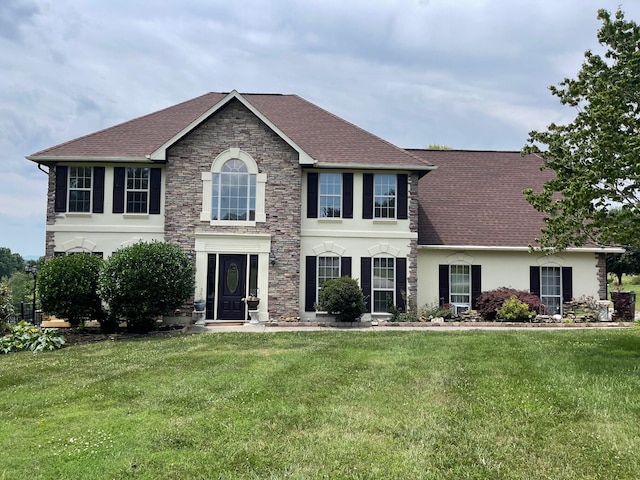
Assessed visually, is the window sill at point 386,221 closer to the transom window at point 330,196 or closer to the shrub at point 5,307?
the transom window at point 330,196

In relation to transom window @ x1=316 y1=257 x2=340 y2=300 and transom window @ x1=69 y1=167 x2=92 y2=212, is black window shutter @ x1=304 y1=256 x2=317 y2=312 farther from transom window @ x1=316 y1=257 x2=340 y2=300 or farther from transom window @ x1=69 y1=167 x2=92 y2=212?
transom window @ x1=69 y1=167 x2=92 y2=212

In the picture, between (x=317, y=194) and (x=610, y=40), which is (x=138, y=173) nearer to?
(x=317, y=194)

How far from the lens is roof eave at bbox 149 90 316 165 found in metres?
17.7

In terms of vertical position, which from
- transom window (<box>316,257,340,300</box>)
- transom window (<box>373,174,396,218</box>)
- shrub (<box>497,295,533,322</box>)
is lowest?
shrub (<box>497,295,533,322</box>)

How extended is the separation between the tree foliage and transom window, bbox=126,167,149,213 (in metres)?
78.8

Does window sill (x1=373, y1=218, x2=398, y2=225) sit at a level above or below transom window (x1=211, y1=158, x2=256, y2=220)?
below

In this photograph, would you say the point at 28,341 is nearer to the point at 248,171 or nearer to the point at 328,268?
the point at 248,171

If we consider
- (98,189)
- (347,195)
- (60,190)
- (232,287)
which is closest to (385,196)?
(347,195)

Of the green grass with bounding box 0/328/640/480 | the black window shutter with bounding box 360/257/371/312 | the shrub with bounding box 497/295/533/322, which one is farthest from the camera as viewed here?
the black window shutter with bounding box 360/257/371/312

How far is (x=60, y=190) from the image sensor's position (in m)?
18.6

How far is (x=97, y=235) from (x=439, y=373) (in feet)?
47.1

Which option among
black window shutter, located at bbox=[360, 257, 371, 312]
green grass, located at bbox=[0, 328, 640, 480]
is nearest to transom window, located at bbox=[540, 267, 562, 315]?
black window shutter, located at bbox=[360, 257, 371, 312]

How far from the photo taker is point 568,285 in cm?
1959

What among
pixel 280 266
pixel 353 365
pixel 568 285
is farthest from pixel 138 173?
pixel 568 285
